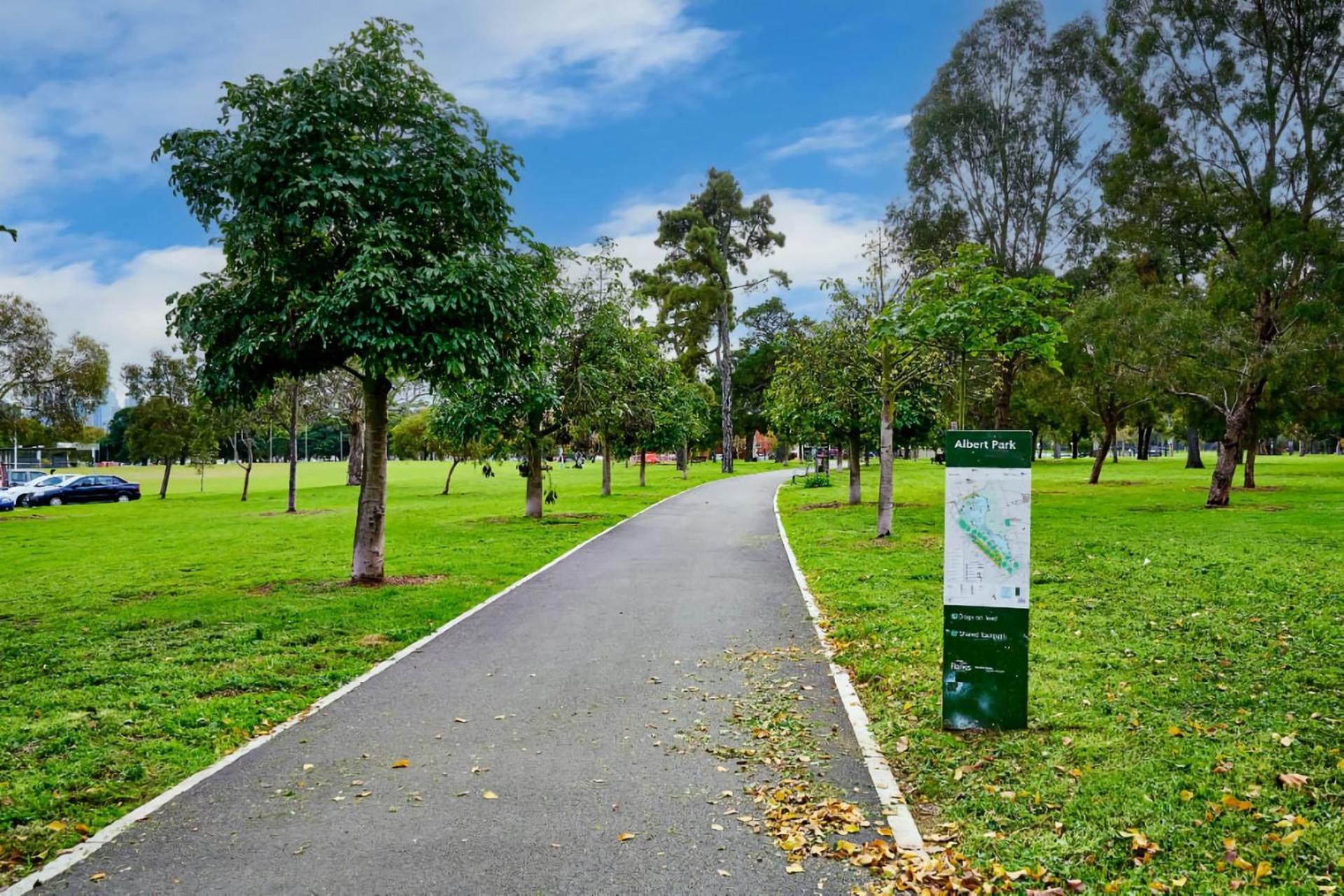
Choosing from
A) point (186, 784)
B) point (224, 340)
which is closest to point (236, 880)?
point (186, 784)

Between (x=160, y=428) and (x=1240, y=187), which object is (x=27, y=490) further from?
(x=1240, y=187)

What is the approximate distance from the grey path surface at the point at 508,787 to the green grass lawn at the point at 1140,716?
62cm

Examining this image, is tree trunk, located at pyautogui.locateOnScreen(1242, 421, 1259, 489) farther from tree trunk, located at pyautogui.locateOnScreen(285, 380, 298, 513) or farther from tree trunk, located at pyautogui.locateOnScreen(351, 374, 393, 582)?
tree trunk, located at pyautogui.locateOnScreen(285, 380, 298, 513)

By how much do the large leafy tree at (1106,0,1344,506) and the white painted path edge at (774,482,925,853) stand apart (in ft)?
60.9

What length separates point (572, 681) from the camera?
6.76 m

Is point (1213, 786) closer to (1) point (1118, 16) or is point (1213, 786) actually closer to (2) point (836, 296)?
(2) point (836, 296)

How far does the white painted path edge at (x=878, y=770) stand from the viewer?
159 inches

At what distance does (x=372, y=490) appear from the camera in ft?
37.4

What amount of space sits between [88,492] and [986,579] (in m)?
41.5

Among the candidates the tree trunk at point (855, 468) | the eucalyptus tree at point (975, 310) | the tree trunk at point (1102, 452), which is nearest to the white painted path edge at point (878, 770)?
the eucalyptus tree at point (975, 310)

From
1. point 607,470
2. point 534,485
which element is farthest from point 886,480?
point 607,470

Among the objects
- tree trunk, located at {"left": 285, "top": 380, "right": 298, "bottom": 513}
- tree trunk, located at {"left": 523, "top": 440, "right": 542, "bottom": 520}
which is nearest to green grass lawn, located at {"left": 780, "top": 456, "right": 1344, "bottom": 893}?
tree trunk, located at {"left": 523, "top": 440, "right": 542, "bottom": 520}

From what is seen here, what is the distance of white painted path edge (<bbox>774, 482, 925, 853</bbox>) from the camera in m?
4.04

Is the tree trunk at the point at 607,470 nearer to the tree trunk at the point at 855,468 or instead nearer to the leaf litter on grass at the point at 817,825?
the tree trunk at the point at 855,468
